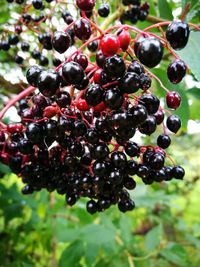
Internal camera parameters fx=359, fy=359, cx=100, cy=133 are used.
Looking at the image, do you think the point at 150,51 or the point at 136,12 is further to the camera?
the point at 136,12

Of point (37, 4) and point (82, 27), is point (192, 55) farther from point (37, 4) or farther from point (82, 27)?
point (37, 4)

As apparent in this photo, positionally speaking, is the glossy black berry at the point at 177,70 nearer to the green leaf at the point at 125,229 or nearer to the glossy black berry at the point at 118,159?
the glossy black berry at the point at 118,159

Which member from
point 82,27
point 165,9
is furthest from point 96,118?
point 165,9

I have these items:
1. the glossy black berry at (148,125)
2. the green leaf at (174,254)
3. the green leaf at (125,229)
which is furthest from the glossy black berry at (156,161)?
the green leaf at (174,254)

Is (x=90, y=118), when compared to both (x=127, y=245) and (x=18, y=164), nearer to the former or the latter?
(x=18, y=164)

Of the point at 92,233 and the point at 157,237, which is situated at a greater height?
the point at 92,233

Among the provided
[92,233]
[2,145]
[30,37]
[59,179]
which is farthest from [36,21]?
[92,233]
